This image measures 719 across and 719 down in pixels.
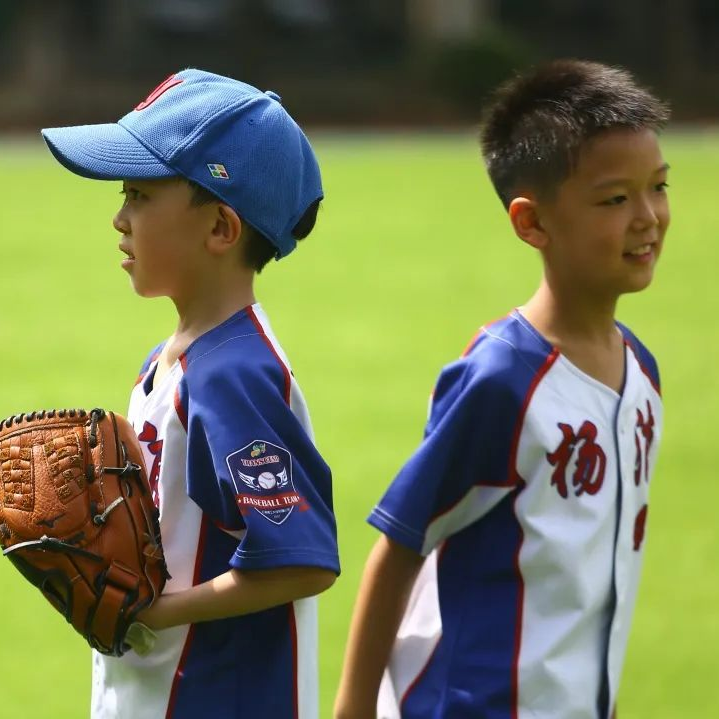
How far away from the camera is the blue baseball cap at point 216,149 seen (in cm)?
233

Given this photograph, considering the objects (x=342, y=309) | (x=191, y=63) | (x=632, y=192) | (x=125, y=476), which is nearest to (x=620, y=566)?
(x=632, y=192)

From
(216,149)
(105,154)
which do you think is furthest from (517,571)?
(105,154)

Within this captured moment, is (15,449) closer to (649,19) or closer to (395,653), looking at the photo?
(395,653)

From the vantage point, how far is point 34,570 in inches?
88.4

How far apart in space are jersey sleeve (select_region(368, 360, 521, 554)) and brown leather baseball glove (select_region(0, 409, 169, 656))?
0.48m

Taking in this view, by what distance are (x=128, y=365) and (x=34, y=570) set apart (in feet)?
22.6

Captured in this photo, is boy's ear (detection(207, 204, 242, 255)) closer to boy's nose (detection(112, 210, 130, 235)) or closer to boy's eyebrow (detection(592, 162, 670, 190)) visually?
boy's nose (detection(112, 210, 130, 235))

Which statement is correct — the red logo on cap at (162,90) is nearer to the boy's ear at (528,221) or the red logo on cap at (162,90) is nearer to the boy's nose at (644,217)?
the boy's ear at (528,221)

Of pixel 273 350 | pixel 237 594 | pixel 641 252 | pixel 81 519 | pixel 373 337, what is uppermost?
pixel 373 337

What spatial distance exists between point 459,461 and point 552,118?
2.20 feet

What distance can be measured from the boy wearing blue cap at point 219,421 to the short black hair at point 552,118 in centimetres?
48

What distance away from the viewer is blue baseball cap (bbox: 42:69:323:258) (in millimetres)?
2326

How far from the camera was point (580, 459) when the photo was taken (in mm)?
2564

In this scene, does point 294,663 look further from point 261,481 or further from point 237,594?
point 261,481
